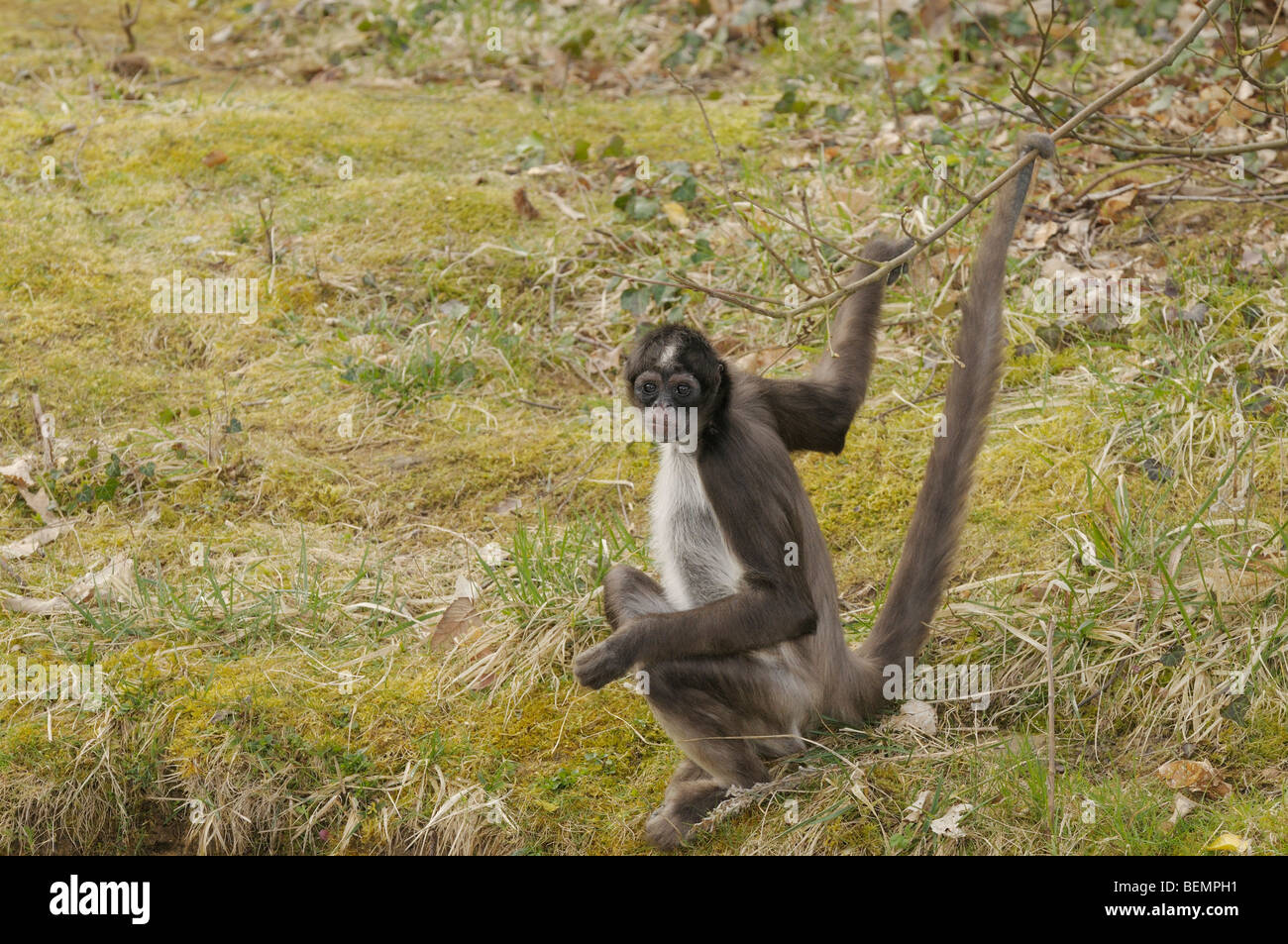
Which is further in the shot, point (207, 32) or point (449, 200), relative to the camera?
point (207, 32)

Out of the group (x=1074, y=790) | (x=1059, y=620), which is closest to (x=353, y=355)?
(x=1059, y=620)

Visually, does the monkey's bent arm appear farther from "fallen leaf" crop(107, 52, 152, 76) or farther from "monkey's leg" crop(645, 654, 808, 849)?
"fallen leaf" crop(107, 52, 152, 76)

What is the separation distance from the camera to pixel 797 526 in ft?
14.1

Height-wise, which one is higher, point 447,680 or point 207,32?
point 207,32

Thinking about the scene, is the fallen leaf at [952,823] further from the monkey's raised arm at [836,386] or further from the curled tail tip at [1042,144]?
the curled tail tip at [1042,144]

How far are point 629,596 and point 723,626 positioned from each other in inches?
21.8

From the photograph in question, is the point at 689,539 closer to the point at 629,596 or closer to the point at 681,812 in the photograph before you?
the point at 629,596

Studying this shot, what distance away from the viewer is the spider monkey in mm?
4176

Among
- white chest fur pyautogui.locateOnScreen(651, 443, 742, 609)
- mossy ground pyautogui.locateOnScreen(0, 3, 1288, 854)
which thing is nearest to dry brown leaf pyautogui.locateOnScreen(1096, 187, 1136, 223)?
mossy ground pyautogui.locateOnScreen(0, 3, 1288, 854)

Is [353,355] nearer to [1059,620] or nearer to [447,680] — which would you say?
[447,680]

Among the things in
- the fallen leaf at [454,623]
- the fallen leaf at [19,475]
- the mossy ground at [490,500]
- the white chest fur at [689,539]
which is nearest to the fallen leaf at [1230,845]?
the mossy ground at [490,500]

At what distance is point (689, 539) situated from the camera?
458 cm
